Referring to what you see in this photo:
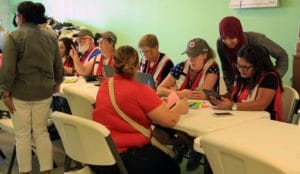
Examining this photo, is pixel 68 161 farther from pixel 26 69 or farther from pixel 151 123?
pixel 26 69

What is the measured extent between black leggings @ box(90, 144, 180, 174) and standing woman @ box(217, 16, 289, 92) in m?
1.09

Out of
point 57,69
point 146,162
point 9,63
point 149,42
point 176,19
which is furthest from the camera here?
point 176,19

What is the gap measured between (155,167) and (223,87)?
4.77 ft

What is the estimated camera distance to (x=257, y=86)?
98.7 inches

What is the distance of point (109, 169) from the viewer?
78.4 inches

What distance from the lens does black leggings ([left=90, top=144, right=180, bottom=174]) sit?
79.6 inches

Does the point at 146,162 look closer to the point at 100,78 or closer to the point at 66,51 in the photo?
the point at 100,78

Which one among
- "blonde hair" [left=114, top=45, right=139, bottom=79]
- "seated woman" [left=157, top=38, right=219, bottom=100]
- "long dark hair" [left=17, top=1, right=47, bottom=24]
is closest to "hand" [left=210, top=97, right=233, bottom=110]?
"seated woman" [left=157, top=38, right=219, bottom=100]

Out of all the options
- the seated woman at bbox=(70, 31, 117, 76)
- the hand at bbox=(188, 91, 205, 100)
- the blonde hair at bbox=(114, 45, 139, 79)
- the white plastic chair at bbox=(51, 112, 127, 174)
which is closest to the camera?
the white plastic chair at bbox=(51, 112, 127, 174)

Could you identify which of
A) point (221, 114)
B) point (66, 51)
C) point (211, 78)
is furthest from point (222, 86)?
point (66, 51)

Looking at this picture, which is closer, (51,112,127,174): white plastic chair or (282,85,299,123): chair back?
(51,112,127,174): white plastic chair

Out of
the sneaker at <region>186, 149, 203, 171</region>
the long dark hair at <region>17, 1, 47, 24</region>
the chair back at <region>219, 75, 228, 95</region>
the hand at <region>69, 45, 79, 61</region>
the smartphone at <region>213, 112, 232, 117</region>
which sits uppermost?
the long dark hair at <region>17, 1, 47, 24</region>

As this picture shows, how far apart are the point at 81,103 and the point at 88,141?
725 mm

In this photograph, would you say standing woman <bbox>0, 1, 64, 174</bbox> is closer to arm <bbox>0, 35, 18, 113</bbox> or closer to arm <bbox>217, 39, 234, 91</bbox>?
arm <bbox>0, 35, 18, 113</bbox>
